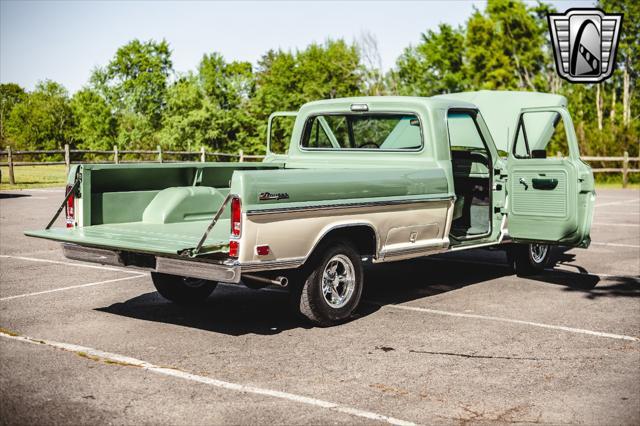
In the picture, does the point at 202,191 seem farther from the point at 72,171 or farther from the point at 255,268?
the point at 255,268

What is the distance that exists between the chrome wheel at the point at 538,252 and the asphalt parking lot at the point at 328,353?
249 mm

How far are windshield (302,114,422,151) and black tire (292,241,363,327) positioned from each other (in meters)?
1.81

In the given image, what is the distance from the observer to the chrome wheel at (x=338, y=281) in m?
6.78

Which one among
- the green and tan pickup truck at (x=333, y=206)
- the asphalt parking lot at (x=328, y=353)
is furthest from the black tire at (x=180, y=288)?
the asphalt parking lot at (x=328, y=353)

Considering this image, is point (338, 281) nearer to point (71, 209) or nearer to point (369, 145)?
point (369, 145)

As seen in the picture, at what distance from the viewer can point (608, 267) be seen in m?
10.3

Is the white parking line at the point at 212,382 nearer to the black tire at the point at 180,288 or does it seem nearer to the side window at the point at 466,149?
the black tire at the point at 180,288

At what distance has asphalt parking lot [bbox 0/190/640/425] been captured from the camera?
15.3 ft

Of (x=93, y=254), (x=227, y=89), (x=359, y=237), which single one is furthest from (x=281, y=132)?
(x=93, y=254)

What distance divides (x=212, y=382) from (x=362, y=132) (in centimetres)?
438

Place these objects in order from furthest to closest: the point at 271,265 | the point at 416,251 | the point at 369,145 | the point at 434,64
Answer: the point at 434,64 < the point at 369,145 < the point at 416,251 < the point at 271,265

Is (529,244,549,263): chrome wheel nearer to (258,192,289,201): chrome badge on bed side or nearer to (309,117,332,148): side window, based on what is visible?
(309,117,332,148): side window

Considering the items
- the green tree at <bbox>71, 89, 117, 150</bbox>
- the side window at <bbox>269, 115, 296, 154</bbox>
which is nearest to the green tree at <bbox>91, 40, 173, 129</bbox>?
the green tree at <bbox>71, 89, 117, 150</bbox>

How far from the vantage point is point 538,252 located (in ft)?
31.9
